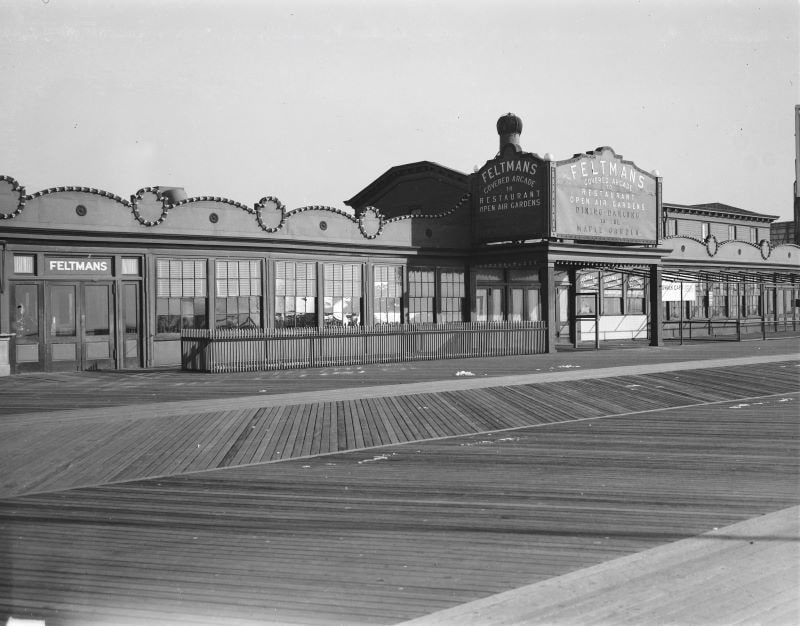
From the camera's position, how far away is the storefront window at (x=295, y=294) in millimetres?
24266

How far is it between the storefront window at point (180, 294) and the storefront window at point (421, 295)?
718 centimetres

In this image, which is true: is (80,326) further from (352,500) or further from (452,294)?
(352,500)

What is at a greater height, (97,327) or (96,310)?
(96,310)

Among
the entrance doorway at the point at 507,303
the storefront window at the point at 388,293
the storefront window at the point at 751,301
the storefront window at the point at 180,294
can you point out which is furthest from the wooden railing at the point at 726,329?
the storefront window at the point at 180,294

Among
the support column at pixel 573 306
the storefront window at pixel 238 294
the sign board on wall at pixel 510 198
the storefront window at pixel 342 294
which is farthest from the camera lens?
the support column at pixel 573 306

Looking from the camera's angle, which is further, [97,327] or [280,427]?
[97,327]

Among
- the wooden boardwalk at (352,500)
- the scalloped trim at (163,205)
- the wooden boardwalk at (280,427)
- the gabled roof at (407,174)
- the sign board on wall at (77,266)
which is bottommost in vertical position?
the wooden boardwalk at (352,500)

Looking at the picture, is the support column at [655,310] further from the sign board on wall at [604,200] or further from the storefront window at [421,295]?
the storefront window at [421,295]

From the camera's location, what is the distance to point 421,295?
90.5 feet

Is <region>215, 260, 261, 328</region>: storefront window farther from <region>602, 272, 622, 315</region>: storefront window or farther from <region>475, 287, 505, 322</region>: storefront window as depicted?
<region>602, 272, 622, 315</region>: storefront window

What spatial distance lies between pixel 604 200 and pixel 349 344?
10.7 metres

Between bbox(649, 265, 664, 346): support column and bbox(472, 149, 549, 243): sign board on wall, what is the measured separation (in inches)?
223

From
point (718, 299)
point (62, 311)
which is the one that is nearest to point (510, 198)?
point (62, 311)

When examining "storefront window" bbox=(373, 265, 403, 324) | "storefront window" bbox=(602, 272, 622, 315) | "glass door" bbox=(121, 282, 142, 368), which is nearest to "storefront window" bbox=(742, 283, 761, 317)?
"storefront window" bbox=(602, 272, 622, 315)
